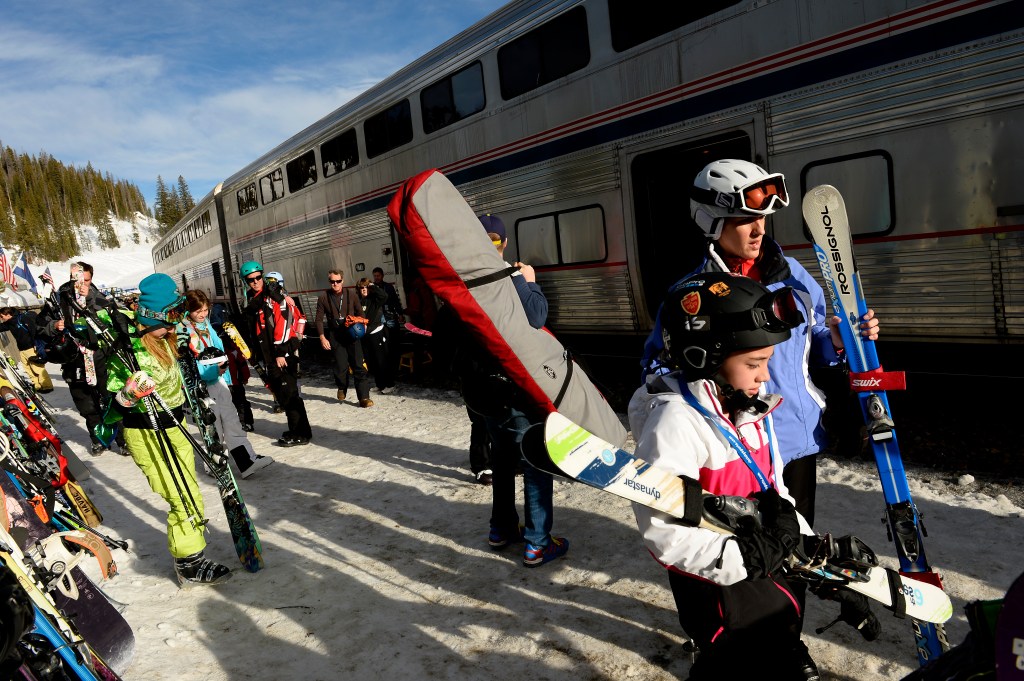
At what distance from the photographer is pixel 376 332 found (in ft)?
30.6

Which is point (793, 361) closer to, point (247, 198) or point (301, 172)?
point (301, 172)

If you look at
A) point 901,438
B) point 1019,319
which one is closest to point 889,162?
point 1019,319

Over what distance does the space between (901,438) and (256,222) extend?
15.3m

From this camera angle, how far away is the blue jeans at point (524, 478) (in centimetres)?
371

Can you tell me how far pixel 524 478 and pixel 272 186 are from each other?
13.1 meters

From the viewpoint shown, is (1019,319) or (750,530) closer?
(750,530)

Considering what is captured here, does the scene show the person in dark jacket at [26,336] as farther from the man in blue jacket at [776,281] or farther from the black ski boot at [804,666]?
the black ski boot at [804,666]

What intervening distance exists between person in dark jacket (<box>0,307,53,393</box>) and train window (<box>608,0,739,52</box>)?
1048 cm

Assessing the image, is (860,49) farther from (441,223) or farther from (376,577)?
(376,577)

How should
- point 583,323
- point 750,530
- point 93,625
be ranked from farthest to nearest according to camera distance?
1. point 583,323
2. point 93,625
3. point 750,530

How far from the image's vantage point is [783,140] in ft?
18.0

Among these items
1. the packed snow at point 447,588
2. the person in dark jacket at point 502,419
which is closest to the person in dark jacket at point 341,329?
the packed snow at point 447,588

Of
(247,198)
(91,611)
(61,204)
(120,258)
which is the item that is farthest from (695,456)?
(61,204)

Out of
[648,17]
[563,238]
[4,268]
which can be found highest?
[648,17]
